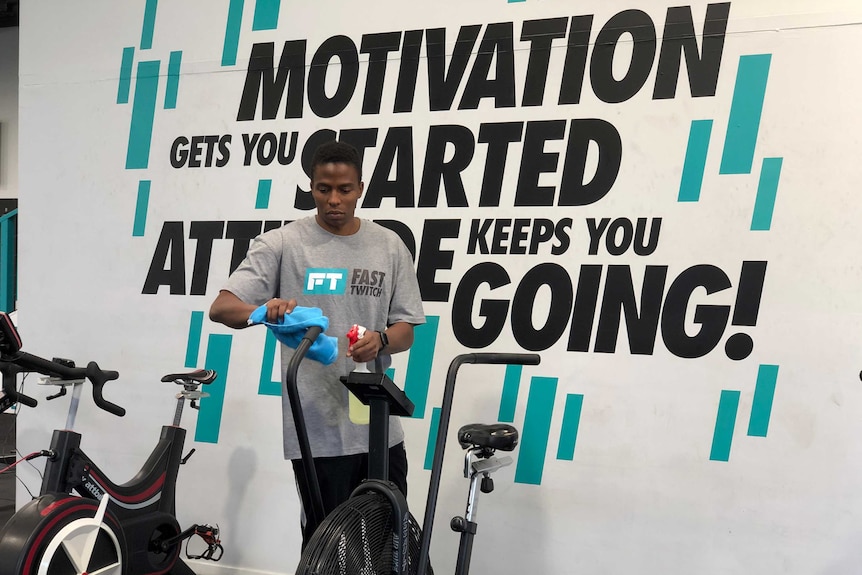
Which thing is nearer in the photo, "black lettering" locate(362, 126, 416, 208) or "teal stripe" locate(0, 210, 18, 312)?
"black lettering" locate(362, 126, 416, 208)

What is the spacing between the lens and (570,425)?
3.26 m

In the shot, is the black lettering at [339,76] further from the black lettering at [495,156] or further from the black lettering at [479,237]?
the black lettering at [479,237]

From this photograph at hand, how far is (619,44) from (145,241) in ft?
7.80

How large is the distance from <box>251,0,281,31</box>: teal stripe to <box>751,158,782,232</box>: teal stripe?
7.32 feet

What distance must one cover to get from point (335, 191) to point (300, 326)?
0.59 metres

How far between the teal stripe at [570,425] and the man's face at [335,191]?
136 cm

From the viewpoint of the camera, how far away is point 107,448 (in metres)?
3.98

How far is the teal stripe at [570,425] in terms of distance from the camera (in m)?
3.25

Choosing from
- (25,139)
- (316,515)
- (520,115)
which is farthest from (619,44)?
(25,139)

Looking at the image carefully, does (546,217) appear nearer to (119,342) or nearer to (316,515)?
(316,515)

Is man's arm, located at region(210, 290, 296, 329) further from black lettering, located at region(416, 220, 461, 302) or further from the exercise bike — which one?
black lettering, located at region(416, 220, 461, 302)

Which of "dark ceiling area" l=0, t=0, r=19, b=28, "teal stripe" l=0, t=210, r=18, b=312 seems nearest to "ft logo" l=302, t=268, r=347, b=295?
"teal stripe" l=0, t=210, r=18, b=312

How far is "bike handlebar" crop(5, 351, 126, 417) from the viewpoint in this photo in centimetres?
273

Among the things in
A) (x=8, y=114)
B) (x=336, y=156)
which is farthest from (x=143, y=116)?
(x=8, y=114)
